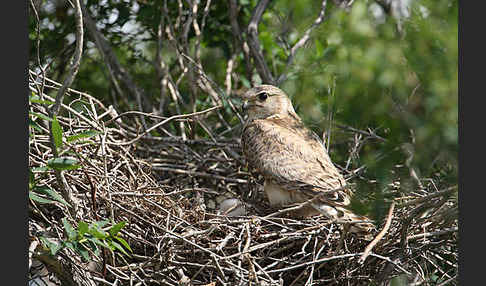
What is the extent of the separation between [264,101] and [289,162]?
871 mm

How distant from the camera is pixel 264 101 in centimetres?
484

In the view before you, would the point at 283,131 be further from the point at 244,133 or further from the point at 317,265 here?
the point at 317,265

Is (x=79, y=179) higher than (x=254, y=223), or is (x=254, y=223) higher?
(x=79, y=179)

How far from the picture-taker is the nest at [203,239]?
3232 mm

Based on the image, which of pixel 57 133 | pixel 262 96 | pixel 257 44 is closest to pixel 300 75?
pixel 262 96

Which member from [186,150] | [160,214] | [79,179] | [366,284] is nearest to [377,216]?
[366,284]

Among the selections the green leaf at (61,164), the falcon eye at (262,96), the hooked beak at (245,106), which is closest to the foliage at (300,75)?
the green leaf at (61,164)

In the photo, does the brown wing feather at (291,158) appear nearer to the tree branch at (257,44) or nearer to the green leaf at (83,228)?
the tree branch at (257,44)

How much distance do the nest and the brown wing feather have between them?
25 cm

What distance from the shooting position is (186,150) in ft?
16.0

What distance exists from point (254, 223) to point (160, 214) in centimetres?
63

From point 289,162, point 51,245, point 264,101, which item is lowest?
point 289,162

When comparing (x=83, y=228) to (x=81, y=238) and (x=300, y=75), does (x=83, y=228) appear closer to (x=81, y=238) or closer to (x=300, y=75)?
(x=81, y=238)

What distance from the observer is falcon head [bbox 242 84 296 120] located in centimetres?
484
